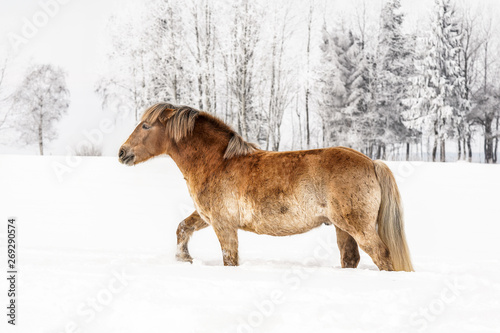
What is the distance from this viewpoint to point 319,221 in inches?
144

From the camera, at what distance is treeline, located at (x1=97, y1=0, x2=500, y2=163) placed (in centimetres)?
1703

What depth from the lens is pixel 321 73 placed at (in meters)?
19.4

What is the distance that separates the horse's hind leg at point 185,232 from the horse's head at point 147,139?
2.90 feet

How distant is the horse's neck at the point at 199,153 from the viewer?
13.6 feet

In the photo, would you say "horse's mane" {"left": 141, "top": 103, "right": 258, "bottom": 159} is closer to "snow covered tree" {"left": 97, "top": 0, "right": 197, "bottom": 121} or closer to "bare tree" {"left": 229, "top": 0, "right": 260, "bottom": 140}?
"bare tree" {"left": 229, "top": 0, "right": 260, "bottom": 140}

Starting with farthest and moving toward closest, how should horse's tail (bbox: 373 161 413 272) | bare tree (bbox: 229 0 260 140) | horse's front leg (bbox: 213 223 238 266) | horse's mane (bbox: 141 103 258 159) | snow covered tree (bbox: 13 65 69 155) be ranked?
snow covered tree (bbox: 13 65 69 155) < bare tree (bbox: 229 0 260 140) < horse's mane (bbox: 141 103 258 159) < horse's front leg (bbox: 213 223 238 266) < horse's tail (bbox: 373 161 413 272)

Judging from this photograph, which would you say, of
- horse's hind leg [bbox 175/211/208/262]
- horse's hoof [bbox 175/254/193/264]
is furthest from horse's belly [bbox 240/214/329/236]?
horse's hoof [bbox 175/254/193/264]

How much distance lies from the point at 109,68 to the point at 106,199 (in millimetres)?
10454

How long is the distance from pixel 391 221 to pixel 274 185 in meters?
1.09

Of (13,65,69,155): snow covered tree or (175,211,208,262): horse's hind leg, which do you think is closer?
(175,211,208,262): horse's hind leg

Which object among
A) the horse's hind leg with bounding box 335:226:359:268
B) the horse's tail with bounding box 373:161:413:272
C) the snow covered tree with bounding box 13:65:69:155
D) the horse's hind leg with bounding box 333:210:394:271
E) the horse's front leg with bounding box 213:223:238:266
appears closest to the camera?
the horse's hind leg with bounding box 333:210:394:271

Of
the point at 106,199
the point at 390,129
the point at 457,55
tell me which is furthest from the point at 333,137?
the point at 106,199

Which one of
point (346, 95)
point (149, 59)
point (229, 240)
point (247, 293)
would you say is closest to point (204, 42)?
point (149, 59)

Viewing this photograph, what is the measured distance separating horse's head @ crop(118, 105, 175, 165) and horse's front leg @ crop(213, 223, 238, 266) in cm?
110
